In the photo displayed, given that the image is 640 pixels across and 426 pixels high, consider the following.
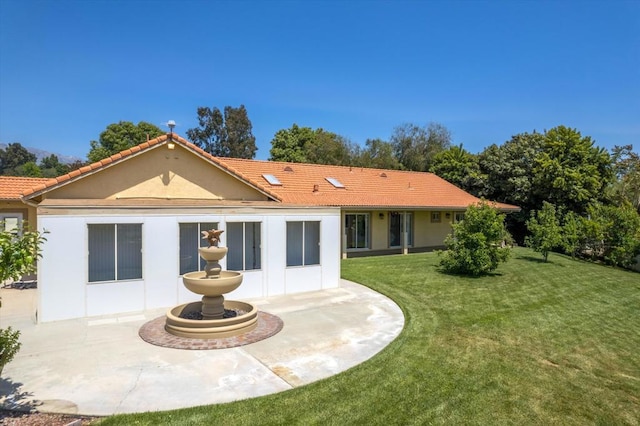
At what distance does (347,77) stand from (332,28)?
17.0ft

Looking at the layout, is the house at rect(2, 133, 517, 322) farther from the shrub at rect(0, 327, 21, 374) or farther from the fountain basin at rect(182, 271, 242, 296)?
the shrub at rect(0, 327, 21, 374)

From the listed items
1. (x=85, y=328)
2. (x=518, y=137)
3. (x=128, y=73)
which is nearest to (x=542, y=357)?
(x=85, y=328)

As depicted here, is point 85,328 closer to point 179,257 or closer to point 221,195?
point 179,257

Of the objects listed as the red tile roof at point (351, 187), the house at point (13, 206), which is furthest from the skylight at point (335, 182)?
the house at point (13, 206)

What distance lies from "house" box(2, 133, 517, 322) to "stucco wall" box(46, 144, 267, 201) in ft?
0.10

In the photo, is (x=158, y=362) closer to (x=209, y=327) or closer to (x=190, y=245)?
(x=209, y=327)

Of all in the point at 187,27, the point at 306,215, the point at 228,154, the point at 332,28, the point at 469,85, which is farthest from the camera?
the point at 228,154

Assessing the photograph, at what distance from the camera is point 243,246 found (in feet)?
40.0

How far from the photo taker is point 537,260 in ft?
68.2

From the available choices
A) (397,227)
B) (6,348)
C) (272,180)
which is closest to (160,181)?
(6,348)

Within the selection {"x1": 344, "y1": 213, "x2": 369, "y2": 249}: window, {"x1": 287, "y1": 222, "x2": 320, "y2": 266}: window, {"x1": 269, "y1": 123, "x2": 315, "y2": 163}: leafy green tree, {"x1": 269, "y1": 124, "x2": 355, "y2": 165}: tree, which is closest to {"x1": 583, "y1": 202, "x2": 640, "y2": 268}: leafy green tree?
{"x1": 344, "y1": 213, "x2": 369, "y2": 249}: window

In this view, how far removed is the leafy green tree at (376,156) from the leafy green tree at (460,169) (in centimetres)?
804

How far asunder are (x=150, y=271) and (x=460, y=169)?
1131 inches

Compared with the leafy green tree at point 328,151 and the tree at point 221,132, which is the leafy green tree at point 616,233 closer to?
the leafy green tree at point 328,151
